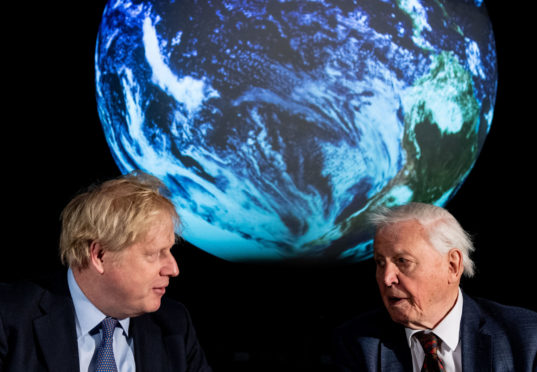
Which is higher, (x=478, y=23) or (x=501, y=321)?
(x=478, y=23)

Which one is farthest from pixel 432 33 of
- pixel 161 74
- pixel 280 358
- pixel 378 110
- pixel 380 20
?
pixel 280 358

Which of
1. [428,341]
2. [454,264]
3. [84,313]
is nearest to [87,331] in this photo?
[84,313]

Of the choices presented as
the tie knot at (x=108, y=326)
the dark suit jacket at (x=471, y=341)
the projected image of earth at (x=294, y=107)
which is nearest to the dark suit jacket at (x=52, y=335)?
the tie knot at (x=108, y=326)

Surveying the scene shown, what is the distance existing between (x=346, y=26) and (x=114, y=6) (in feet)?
5.18

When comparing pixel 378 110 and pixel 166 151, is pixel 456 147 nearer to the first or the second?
pixel 378 110

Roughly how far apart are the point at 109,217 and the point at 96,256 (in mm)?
158

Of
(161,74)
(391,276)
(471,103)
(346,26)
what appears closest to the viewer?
(391,276)

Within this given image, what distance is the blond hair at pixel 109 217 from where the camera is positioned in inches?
82.2

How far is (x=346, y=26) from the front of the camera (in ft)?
10.9

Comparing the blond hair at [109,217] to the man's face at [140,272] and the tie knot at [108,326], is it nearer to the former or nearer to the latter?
the man's face at [140,272]

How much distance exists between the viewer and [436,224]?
2395 millimetres

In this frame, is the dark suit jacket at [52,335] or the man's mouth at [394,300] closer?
the dark suit jacket at [52,335]

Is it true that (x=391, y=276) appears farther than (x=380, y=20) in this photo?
No

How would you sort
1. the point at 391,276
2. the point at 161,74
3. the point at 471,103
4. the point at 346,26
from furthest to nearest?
the point at 471,103, the point at 161,74, the point at 346,26, the point at 391,276
